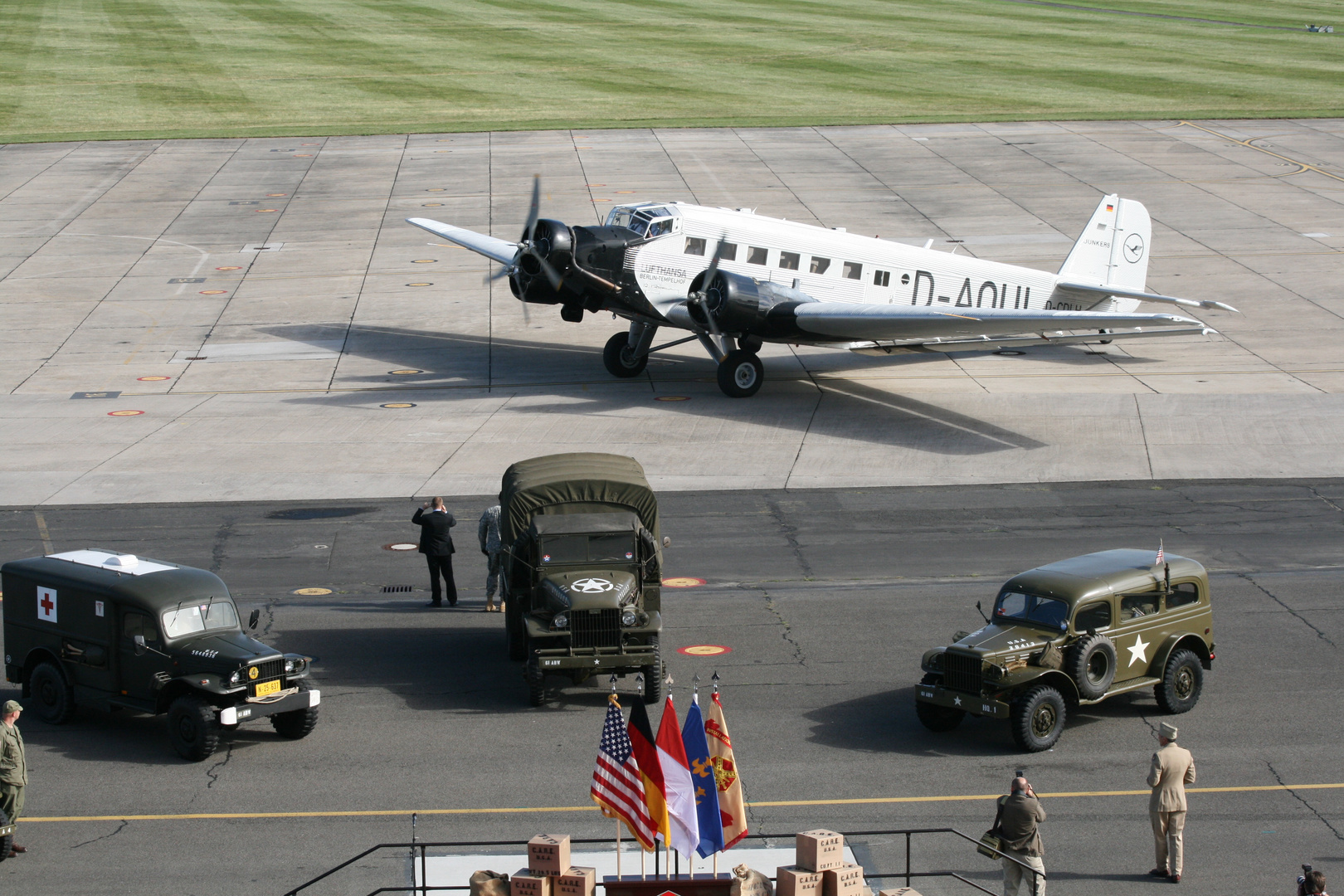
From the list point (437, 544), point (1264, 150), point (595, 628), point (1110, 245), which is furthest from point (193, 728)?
point (1264, 150)

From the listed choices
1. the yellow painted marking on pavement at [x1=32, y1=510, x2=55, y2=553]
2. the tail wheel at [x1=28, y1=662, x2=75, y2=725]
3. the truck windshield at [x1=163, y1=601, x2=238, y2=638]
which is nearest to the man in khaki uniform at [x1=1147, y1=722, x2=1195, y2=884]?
the truck windshield at [x1=163, y1=601, x2=238, y2=638]

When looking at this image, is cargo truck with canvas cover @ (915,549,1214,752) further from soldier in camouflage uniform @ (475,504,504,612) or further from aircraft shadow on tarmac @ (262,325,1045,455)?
aircraft shadow on tarmac @ (262,325,1045,455)

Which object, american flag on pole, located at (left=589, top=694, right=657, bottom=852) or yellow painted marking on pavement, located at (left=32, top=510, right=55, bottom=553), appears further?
yellow painted marking on pavement, located at (left=32, top=510, right=55, bottom=553)

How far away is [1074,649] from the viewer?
17688mm

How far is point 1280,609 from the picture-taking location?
74.2ft

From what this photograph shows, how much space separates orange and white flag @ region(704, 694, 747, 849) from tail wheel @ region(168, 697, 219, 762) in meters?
6.77

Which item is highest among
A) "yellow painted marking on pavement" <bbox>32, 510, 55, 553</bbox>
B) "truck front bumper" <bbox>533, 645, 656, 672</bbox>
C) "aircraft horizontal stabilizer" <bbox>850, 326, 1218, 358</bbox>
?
"aircraft horizontal stabilizer" <bbox>850, 326, 1218, 358</bbox>

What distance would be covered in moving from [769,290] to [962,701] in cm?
1817

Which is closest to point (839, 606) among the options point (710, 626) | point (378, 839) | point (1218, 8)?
point (710, 626)

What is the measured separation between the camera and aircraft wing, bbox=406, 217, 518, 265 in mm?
39938

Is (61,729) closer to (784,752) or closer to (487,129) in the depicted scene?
(784,752)

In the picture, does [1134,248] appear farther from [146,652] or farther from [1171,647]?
[146,652]

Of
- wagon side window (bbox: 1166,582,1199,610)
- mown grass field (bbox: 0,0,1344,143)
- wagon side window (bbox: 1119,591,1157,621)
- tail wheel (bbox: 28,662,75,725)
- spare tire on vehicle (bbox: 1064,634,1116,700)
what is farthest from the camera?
mown grass field (bbox: 0,0,1344,143)

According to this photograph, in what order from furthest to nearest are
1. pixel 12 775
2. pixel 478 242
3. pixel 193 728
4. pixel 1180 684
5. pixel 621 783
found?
pixel 478 242
pixel 1180 684
pixel 193 728
pixel 12 775
pixel 621 783
